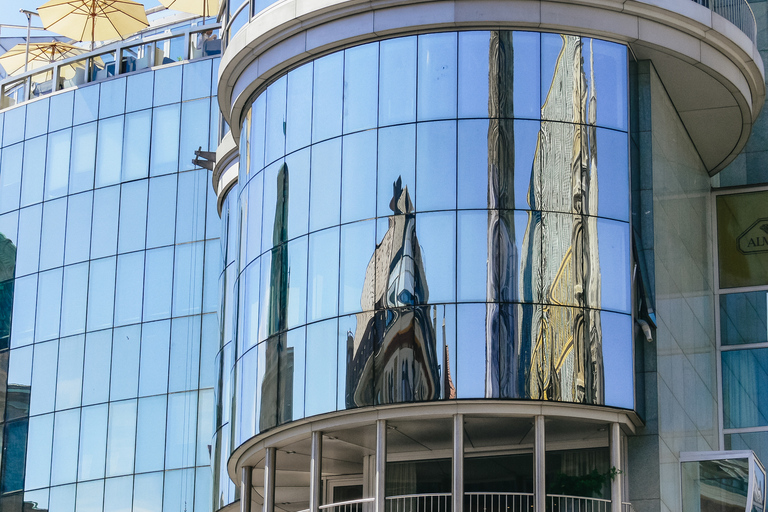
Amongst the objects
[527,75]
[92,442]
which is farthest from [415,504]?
[92,442]

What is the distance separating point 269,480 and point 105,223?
21290 mm

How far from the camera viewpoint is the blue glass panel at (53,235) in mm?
50500

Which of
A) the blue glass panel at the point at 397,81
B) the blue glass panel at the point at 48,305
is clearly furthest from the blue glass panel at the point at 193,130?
the blue glass panel at the point at 397,81

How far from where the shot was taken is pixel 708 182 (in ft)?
127

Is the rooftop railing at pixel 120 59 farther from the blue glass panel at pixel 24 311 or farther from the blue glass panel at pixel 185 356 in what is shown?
the blue glass panel at pixel 185 356

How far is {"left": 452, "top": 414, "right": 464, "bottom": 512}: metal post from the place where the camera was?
90.1 feet

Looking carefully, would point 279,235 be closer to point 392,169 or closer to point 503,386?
point 392,169

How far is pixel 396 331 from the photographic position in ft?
93.2

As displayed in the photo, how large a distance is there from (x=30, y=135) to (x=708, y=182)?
2709 cm

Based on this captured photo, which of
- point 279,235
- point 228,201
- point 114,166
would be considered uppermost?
point 114,166

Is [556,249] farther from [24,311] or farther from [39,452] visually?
[24,311]

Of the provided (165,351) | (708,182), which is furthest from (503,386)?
(165,351)

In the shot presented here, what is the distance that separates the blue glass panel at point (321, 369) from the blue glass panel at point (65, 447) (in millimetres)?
20791

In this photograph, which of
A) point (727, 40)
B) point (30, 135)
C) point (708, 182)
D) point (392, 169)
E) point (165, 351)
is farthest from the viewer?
point (30, 135)
